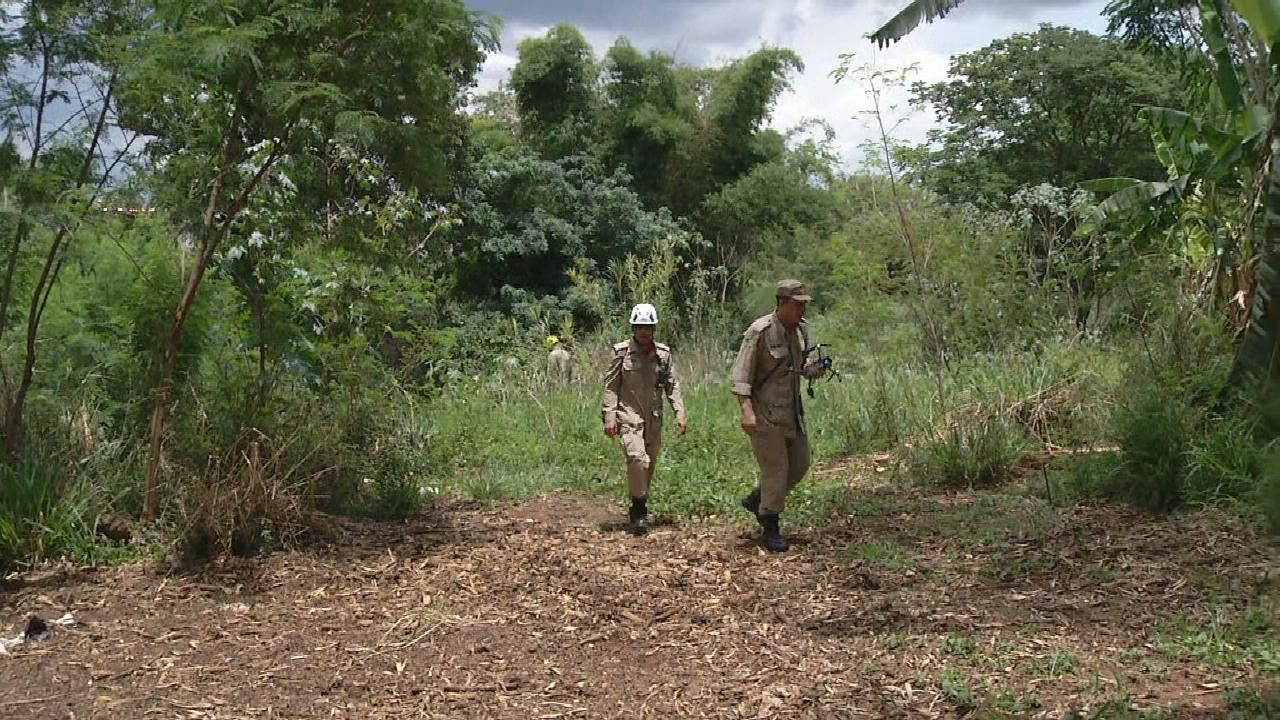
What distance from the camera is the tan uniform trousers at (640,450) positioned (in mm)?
7543

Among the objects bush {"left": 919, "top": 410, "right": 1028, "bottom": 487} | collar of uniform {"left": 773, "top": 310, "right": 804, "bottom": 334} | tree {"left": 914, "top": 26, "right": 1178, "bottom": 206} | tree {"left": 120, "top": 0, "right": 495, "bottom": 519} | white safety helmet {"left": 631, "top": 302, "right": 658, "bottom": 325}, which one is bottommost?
bush {"left": 919, "top": 410, "right": 1028, "bottom": 487}

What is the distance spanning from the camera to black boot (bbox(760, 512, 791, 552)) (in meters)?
7.11

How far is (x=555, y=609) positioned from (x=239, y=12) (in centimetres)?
375

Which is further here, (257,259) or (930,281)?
(930,281)

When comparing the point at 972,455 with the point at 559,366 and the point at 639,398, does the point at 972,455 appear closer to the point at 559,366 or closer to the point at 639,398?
the point at 639,398

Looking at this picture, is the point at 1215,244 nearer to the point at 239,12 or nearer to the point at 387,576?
the point at 387,576

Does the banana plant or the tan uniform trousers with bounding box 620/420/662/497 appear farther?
the tan uniform trousers with bounding box 620/420/662/497

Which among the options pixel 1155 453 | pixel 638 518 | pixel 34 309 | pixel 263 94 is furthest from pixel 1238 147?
pixel 34 309

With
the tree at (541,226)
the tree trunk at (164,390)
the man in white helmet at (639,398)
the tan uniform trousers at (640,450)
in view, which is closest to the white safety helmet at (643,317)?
the man in white helmet at (639,398)

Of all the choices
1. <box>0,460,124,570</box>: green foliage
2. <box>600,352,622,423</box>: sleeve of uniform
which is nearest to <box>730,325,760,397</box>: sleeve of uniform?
<box>600,352,622,423</box>: sleeve of uniform

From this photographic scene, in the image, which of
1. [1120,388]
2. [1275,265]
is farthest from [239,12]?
[1120,388]

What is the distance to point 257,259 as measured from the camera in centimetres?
752

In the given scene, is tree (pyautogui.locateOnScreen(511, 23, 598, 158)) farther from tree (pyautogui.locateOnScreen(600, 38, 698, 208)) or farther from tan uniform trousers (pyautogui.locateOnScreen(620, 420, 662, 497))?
tan uniform trousers (pyautogui.locateOnScreen(620, 420, 662, 497))

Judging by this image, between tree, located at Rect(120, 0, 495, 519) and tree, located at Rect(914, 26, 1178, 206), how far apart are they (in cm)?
1828
